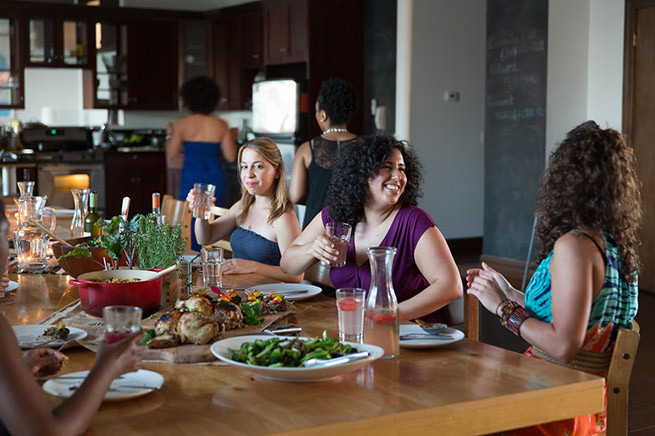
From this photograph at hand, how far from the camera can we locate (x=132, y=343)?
4.50 ft

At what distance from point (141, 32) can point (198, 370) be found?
8.15m

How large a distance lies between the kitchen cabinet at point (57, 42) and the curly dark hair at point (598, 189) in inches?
304

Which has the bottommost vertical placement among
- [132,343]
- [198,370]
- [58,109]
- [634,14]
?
[198,370]

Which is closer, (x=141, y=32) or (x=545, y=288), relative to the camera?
(x=545, y=288)

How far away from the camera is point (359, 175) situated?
2672 mm

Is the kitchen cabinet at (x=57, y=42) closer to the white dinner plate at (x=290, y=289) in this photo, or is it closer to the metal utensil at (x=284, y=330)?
the white dinner plate at (x=290, y=289)

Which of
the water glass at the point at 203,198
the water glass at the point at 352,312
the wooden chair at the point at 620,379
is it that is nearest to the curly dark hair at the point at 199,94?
the water glass at the point at 203,198

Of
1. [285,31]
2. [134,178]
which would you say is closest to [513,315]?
[285,31]

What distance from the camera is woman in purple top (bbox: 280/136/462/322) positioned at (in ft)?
8.50

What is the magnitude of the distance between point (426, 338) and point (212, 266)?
94 centimetres

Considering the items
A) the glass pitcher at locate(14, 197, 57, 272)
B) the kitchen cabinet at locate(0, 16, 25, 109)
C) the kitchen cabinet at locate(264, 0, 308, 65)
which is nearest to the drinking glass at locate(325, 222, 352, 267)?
the glass pitcher at locate(14, 197, 57, 272)

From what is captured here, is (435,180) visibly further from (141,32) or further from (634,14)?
(141,32)

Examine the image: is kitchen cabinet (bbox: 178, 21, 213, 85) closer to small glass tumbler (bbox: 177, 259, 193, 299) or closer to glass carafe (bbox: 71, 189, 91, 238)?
glass carafe (bbox: 71, 189, 91, 238)

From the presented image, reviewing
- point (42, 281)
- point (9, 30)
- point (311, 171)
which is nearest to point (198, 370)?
point (42, 281)
